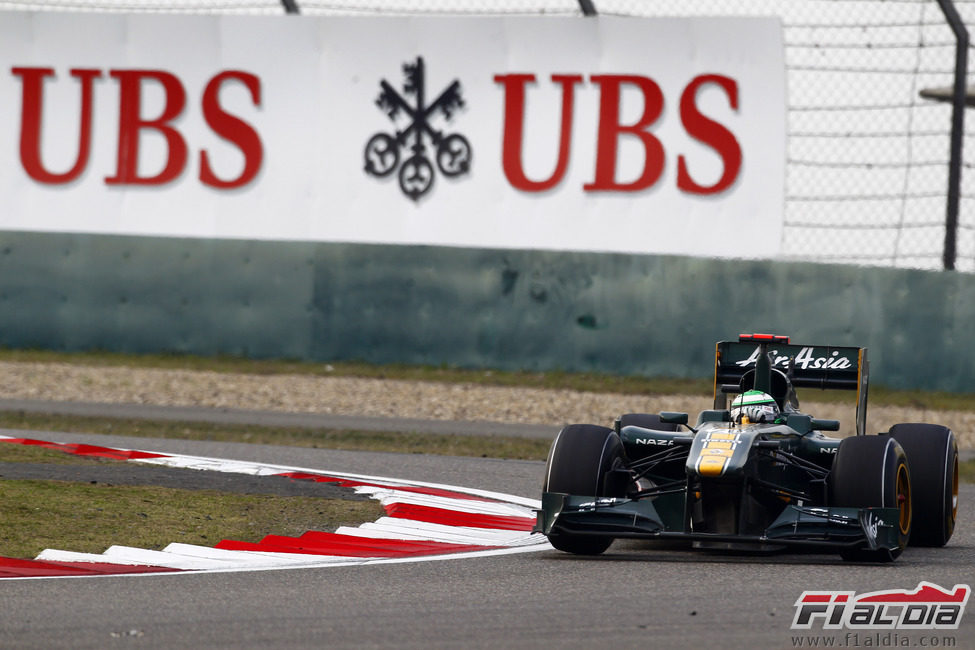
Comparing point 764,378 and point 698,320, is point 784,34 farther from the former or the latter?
point 764,378

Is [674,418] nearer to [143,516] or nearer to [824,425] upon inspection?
[824,425]

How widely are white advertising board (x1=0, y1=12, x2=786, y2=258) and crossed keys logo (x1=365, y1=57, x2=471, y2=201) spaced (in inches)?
1.0

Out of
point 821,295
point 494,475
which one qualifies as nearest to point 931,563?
point 494,475

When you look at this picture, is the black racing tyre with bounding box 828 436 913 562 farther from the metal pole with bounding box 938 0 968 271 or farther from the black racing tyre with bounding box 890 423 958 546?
the metal pole with bounding box 938 0 968 271

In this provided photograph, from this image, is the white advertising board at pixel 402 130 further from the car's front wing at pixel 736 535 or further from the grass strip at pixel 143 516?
the car's front wing at pixel 736 535

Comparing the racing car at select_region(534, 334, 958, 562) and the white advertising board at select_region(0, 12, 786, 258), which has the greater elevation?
the white advertising board at select_region(0, 12, 786, 258)

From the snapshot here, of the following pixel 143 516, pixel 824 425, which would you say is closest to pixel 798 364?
pixel 824 425

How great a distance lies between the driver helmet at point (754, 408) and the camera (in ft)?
29.1

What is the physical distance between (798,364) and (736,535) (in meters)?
1.99

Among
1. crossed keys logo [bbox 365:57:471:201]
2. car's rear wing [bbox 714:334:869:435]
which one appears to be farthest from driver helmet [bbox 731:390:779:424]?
crossed keys logo [bbox 365:57:471:201]

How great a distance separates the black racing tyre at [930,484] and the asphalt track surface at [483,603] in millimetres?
253

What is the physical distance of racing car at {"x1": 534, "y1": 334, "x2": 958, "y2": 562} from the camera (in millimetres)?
8117

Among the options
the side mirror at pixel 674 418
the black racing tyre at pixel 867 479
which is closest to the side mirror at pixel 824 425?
the black racing tyre at pixel 867 479

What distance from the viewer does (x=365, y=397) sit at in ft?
59.8
